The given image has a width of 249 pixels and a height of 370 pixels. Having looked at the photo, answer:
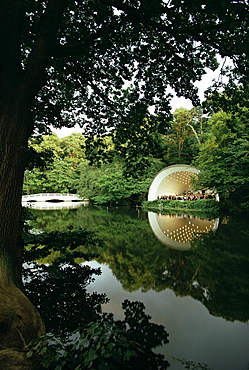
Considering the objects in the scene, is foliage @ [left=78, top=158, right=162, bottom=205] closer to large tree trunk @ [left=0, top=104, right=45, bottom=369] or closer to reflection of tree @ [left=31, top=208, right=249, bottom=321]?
reflection of tree @ [left=31, top=208, right=249, bottom=321]

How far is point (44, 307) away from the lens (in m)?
3.30

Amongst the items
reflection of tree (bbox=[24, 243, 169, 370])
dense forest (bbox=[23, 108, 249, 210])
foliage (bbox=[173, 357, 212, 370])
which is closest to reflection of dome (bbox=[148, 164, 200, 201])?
dense forest (bbox=[23, 108, 249, 210])

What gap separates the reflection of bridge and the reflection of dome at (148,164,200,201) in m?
13.7

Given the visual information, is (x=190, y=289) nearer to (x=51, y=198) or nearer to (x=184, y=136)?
(x=184, y=136)

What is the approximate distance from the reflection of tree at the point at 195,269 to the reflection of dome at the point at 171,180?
16734 mm

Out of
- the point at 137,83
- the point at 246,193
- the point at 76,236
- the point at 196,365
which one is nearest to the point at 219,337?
the point at 196,365

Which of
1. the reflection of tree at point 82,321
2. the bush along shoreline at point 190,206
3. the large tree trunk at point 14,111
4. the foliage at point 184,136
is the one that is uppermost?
the foliage at point 184,136

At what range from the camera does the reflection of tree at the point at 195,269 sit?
3771 millimetres

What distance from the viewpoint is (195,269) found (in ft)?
17.0

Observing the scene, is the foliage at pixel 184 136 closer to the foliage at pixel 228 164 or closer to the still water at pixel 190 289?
the foliage at pixel 228 164

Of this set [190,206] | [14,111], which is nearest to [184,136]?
[190,206]

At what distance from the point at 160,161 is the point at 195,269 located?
2560 cm

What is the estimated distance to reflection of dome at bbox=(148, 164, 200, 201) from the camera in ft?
80.8

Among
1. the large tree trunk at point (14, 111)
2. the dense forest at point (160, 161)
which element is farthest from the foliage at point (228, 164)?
the large tree trunk at point (14, 111)
